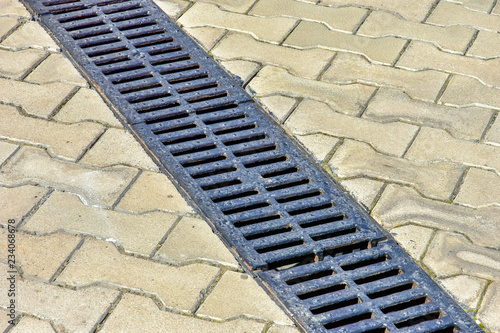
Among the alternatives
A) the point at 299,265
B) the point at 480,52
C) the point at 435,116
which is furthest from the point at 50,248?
the point at 480,52

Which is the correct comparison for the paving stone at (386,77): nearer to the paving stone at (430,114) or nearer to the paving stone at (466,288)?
the paving stone at (430,114)

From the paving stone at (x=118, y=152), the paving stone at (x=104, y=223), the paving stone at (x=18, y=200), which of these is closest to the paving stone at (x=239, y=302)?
the paving stone at (x=104, y=223)

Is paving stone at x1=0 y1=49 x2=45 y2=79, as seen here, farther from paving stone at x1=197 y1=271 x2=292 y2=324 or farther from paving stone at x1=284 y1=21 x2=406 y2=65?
paving stone at x1=197 y1=271 x2=292 y2=324

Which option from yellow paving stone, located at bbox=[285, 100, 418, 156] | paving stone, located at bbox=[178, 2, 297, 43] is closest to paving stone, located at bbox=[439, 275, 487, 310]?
yellow paving stone, located at bbox=[285, 100, 418, 156]

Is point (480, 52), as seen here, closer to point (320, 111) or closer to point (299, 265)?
point (320, 111)

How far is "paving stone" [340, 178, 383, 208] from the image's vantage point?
2689 mm

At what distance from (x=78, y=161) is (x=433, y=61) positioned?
5.92 ft

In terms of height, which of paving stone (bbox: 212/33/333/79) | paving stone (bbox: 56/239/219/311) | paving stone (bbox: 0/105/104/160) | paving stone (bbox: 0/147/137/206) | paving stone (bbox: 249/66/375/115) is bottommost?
paving stone (bbox: 56/239/219/311)

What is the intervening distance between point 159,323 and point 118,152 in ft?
3.10

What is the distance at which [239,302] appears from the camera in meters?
2.27

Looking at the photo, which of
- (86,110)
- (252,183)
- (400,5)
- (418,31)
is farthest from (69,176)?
(400,5)

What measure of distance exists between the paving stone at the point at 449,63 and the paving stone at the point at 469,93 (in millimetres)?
51

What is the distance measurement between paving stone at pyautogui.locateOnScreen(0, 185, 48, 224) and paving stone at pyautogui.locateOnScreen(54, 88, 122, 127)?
0.47m

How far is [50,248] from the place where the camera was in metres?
2.45
